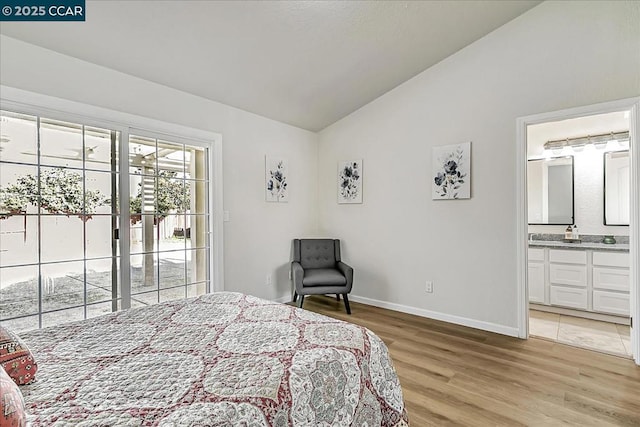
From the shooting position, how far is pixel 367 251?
13.6 ft

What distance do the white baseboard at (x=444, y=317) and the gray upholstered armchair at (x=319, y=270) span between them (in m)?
0.48

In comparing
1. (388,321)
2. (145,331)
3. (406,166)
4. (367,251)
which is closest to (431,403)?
(388,321)

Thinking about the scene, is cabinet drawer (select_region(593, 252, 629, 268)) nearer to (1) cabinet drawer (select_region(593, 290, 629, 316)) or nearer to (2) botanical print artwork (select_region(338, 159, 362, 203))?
(1) cabinet drawer (select_region(593, 290, 629, 316))

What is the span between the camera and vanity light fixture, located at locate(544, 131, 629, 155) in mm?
3641

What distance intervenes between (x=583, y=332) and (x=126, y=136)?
482cm

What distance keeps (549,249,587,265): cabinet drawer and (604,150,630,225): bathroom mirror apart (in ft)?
2.18

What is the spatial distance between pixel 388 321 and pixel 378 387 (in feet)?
7.04

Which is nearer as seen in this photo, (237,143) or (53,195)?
(53,195)

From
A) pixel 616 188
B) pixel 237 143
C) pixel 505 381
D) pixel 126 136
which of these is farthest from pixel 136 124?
pixel 616 188

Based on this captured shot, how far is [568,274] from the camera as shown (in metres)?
3.72

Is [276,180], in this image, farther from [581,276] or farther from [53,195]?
[581,276]

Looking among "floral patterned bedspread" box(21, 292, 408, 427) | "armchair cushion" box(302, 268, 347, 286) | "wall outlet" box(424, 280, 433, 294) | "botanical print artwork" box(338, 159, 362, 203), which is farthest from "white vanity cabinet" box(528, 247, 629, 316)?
"floral patterned bedspread" box(21, 292, 408, 427)

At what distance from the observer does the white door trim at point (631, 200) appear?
8.28ft

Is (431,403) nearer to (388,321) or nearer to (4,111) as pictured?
(388,321)
